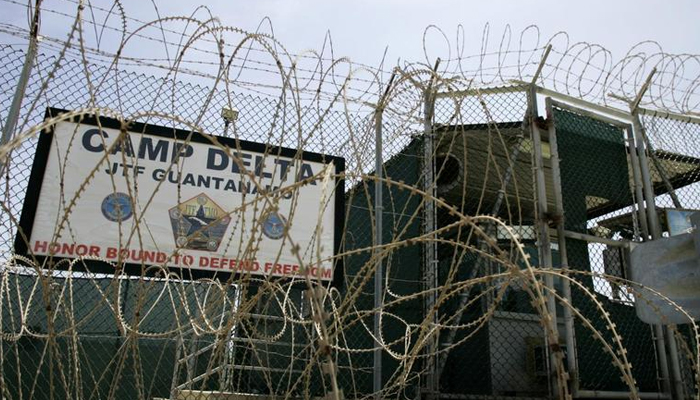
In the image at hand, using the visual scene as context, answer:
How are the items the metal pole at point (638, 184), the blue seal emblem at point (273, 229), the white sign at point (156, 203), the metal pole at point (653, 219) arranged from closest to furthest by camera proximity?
1. the white sign at point (156, 203)
2. the metal pole at point (653, 219)
3. the blue seal emblem at point (273, 229)
4. the metal pole at point (638, 184)

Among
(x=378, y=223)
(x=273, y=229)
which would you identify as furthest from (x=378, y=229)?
(x=273, y=229)

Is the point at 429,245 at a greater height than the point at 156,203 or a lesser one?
lesser

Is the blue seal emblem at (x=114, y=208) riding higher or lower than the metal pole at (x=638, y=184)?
lower

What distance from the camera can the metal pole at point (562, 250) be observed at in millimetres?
4699

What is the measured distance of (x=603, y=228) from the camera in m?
6.82

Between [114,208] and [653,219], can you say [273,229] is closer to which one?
[114,208]

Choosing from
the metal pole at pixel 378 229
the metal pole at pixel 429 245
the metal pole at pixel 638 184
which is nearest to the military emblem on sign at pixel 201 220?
the metal pole at pixel 378 229

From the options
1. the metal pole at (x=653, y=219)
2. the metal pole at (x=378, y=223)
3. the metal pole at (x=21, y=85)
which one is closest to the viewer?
the metal pole at (x=21, y=85)

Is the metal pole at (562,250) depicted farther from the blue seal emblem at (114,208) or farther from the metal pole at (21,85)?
the metal pole at (21,85)

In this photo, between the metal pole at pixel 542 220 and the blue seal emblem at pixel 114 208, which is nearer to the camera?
the metal pole at pixel 542 220

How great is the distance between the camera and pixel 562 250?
5.09 m

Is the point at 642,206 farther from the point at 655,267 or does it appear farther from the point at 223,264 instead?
the point at 223,264

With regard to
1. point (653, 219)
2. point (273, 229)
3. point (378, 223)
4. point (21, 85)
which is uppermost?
point (21, 85)

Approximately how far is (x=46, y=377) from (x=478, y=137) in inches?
235
